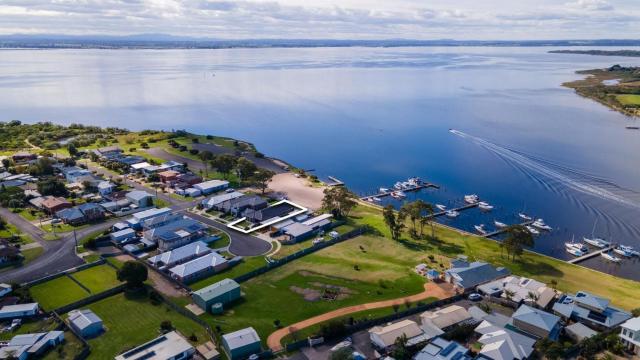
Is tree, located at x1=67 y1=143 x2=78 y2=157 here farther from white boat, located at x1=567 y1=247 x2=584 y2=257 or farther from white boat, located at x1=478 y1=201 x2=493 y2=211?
white boat, located at x1=567 y1=247 x2=584 y2=257

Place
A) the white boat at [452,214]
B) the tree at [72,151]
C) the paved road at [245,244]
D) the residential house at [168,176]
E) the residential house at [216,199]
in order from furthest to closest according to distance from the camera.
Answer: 1. the tree at [72,151]
2. the residential house at [168,176]
3. the white boat at [452,214]
4. the residential house at [216,199]
5. the paved road at [245,244]

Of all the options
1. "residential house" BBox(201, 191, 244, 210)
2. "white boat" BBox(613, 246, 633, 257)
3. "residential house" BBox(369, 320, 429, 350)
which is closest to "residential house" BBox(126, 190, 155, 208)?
"residential house" BBox(201, 191, 244, 210)

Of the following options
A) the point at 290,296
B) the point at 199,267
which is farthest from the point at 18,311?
the point at 290,296

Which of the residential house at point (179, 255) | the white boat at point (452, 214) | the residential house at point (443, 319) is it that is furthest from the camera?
the white boat at point (452, 214)

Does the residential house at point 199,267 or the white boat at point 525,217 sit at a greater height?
the residential house at point 199,267

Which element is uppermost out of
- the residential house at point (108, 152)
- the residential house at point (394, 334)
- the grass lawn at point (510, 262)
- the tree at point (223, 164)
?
the tree at point (223, 164)

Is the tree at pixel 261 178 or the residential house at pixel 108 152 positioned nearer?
the tree at pixel 261 178

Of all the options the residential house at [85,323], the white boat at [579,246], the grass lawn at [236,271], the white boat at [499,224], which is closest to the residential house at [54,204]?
the residential house at [85,323]

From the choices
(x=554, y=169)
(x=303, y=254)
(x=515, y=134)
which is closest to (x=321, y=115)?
(x=515, y=134)

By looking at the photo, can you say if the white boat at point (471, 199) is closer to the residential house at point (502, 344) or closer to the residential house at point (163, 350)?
the residential house at point (502, 344)
